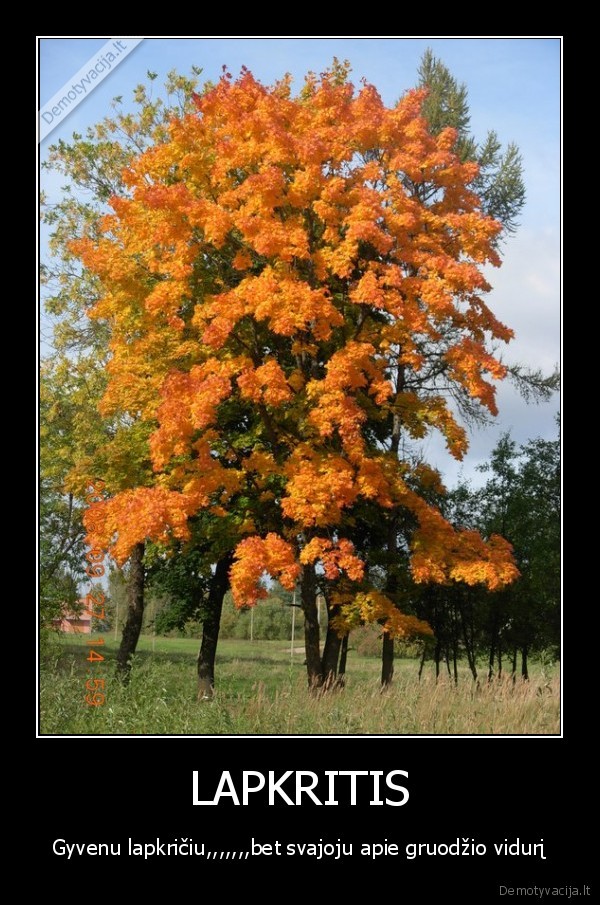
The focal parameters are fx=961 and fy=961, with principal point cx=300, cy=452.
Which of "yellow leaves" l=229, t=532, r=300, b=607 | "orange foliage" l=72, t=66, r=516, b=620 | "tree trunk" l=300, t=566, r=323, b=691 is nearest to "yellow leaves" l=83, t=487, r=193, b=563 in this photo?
"orange foliage" l=72, t=66, r=516, b=620

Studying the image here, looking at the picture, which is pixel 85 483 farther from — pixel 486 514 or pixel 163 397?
pixel 486 514

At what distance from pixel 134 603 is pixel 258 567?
5.48 meters

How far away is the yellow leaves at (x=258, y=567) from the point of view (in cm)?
1631

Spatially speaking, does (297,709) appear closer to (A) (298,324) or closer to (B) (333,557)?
(B) (333,557)

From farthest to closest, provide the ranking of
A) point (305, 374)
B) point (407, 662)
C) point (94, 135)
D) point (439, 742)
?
point (407, 662) < point (94, 135) < point (305, 374) < point (439, 742)

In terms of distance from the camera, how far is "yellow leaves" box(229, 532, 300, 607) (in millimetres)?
16312

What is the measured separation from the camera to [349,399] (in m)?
17.2

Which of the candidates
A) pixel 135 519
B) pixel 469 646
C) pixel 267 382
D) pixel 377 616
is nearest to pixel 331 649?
pixel 377 616

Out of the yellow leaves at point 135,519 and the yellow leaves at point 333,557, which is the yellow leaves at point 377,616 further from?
the yellow leaves at point 135,519

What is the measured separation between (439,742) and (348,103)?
11.7m

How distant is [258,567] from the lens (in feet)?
53.8

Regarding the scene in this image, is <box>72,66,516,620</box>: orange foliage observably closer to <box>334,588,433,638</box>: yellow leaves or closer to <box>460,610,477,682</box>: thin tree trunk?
<box>334,588,433,638</box>: yellow leaves
